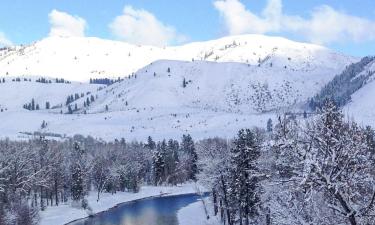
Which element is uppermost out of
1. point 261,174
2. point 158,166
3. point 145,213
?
point 261,174

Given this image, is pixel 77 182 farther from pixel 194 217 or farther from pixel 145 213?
pixel 194 217

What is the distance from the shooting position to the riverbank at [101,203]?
95656mm

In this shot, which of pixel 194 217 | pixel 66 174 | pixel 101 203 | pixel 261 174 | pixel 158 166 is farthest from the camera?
pixel 158 166

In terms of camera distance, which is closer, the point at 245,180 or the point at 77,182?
the point at 245,180

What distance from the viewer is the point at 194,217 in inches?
3487

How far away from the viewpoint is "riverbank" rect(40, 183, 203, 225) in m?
95.7

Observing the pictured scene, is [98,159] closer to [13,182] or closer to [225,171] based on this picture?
[13,182]

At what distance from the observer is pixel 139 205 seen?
117938 millimetres

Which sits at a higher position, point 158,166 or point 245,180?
point 245,180

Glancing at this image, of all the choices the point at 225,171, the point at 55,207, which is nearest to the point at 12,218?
the point at 225,171

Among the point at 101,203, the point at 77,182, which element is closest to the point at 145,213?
the point at 101,203

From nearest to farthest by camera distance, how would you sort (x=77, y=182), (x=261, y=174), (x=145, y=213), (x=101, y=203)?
(x=261, y=174), (x=145, y=213), (x=77, y=182), (x=101, y=203)

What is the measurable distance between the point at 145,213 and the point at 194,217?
1579 cm

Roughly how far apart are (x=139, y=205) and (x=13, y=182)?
104ft
